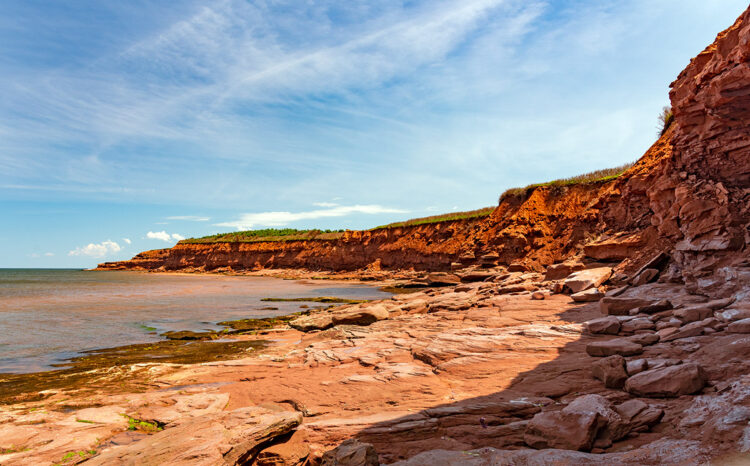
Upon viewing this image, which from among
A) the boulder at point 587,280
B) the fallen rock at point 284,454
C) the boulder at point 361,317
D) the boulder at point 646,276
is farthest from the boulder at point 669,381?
the boulder at point 361,317

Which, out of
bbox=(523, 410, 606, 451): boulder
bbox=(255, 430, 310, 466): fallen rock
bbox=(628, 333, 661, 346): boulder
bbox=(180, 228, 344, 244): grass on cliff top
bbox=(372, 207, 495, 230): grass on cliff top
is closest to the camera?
bbox=(523, 410, 606, 451): boulder

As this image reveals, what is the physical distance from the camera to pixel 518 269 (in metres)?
23.0

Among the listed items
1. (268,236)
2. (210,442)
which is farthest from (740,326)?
(268,236)

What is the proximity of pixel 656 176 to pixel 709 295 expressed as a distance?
257 inches

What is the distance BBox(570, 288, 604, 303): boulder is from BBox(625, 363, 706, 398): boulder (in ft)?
19.4

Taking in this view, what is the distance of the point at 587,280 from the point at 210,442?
1032cm

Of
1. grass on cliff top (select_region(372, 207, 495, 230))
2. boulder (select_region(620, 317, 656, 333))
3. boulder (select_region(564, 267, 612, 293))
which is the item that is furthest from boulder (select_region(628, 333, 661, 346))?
grass on cliff top (select_region(372, 207, 495, 230))

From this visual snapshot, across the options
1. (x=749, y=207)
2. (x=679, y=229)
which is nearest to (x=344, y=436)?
(x=749, y=207)

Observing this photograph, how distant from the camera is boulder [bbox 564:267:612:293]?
35.2 ft

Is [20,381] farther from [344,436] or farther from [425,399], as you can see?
[425,399]

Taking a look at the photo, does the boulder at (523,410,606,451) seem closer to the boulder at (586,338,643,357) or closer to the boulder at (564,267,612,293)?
the boulder at (586,338,643,357)

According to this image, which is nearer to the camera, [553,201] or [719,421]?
[719,421]

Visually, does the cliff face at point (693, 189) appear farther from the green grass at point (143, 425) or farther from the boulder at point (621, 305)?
the green grass at point (143, 425)

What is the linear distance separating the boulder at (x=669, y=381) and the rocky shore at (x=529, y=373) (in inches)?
0.6
